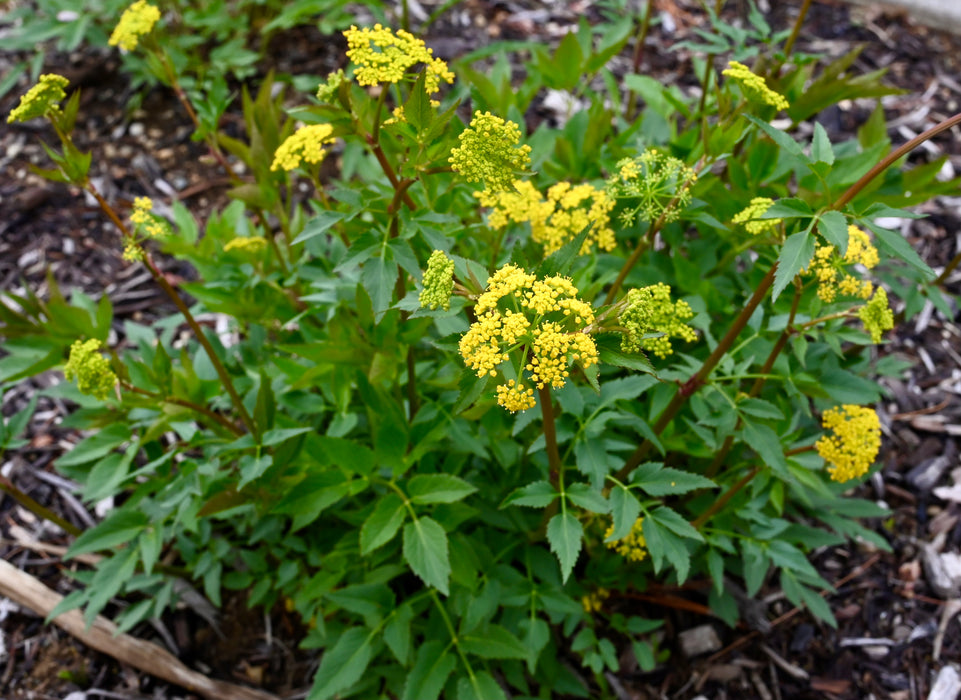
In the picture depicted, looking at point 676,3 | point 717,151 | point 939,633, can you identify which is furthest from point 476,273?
point 676,3

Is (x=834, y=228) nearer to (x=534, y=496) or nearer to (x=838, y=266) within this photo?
(x=838, y=266)

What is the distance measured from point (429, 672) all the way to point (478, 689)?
0.16 m

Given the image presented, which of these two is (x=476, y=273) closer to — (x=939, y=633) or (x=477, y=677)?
(x=477, y=677)

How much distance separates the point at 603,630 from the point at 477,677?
0.78 meters

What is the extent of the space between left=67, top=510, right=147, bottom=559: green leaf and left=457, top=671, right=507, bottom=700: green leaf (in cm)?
122

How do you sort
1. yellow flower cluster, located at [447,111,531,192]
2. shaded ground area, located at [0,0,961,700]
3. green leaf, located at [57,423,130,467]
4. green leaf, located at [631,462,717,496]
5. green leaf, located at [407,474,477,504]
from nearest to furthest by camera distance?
yellow flower cluster, located at [447,111,531,192] < green leaf, located at [631,462,717,496] < green leaf, located at [407,474,477,504] < green leaf, located at [57,423,130,467] < shaded ground area, located at [0,0,961,700]

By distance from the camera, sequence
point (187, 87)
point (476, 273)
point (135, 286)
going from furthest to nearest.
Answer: point (187, 87) < point (135, 286) < point (476, 273)

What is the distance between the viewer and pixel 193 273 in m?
4.18

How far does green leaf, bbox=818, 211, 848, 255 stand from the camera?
1649 millimetres

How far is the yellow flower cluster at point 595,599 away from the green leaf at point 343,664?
2.69ft

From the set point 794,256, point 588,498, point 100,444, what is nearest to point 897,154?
point 794,256

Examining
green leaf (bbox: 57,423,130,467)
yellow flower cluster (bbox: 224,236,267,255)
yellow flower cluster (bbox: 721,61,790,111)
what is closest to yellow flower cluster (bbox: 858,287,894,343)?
yellow flower cluster (bbox: 721,61,790,111)

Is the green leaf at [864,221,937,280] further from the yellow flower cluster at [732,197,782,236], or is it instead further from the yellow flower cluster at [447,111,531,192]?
the yellow flower cluster at [447,111,531,192]

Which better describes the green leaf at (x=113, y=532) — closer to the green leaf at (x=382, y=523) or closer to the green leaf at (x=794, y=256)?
the green leaf at (x=382, y=523)
